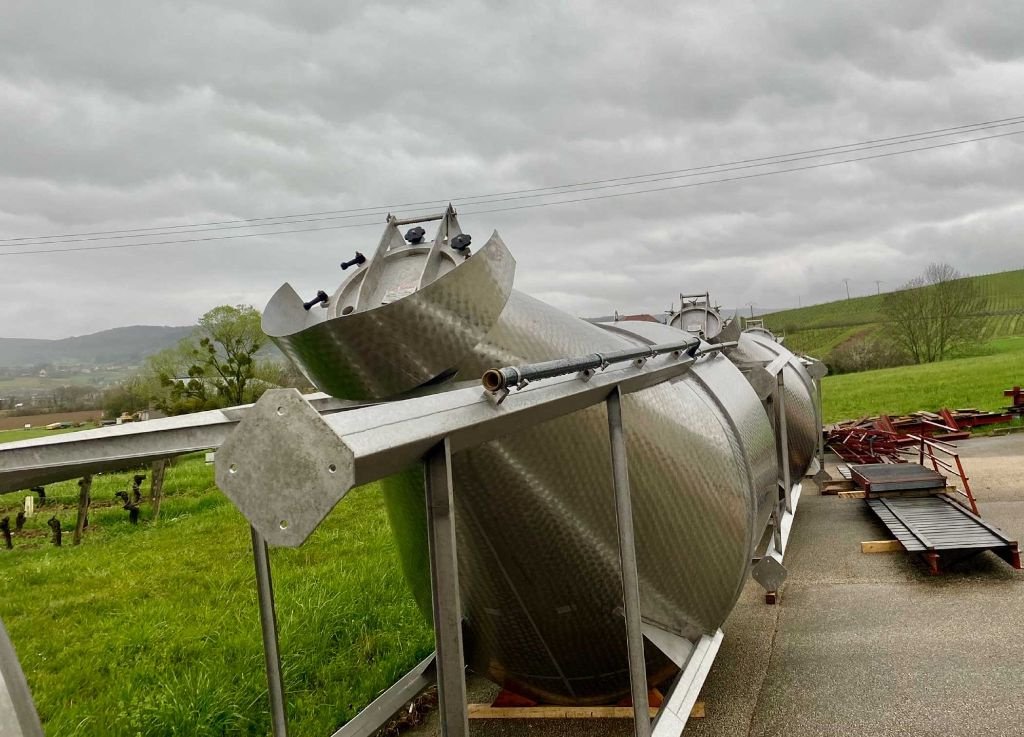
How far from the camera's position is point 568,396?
265 cm

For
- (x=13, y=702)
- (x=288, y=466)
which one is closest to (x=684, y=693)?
(x=288, y=466)

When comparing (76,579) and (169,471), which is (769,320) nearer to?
(169,471)

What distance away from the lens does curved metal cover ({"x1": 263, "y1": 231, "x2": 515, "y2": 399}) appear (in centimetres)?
275

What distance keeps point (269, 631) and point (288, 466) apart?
2198 mm

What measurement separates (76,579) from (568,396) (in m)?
8.83

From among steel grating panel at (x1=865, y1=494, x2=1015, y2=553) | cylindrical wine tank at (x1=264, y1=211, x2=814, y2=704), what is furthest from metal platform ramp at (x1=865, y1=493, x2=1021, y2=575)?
cylindrical wine tank at (x1=264, y1=211, x2=814, y2=704)

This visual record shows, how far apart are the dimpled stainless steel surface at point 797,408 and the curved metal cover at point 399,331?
20.7ft

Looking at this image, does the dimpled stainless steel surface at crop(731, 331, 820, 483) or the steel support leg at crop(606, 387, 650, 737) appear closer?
the steel support leg at crop(606, 387, 650, 737)

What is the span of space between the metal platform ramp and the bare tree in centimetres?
3838

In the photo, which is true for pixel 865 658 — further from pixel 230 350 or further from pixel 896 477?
pixel 230 350

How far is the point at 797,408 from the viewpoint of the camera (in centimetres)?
1009

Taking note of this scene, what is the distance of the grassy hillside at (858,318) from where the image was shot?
56250 mm

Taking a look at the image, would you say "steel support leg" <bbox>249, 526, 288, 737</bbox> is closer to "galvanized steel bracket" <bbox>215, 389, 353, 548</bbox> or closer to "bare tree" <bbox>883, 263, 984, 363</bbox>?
"galvanized steel bracket" <bbox>215, 389, 353, 548</bbox>

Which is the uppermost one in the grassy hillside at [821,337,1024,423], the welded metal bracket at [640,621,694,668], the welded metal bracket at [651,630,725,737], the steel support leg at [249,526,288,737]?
the steel support leg at [249,526,288,737]
